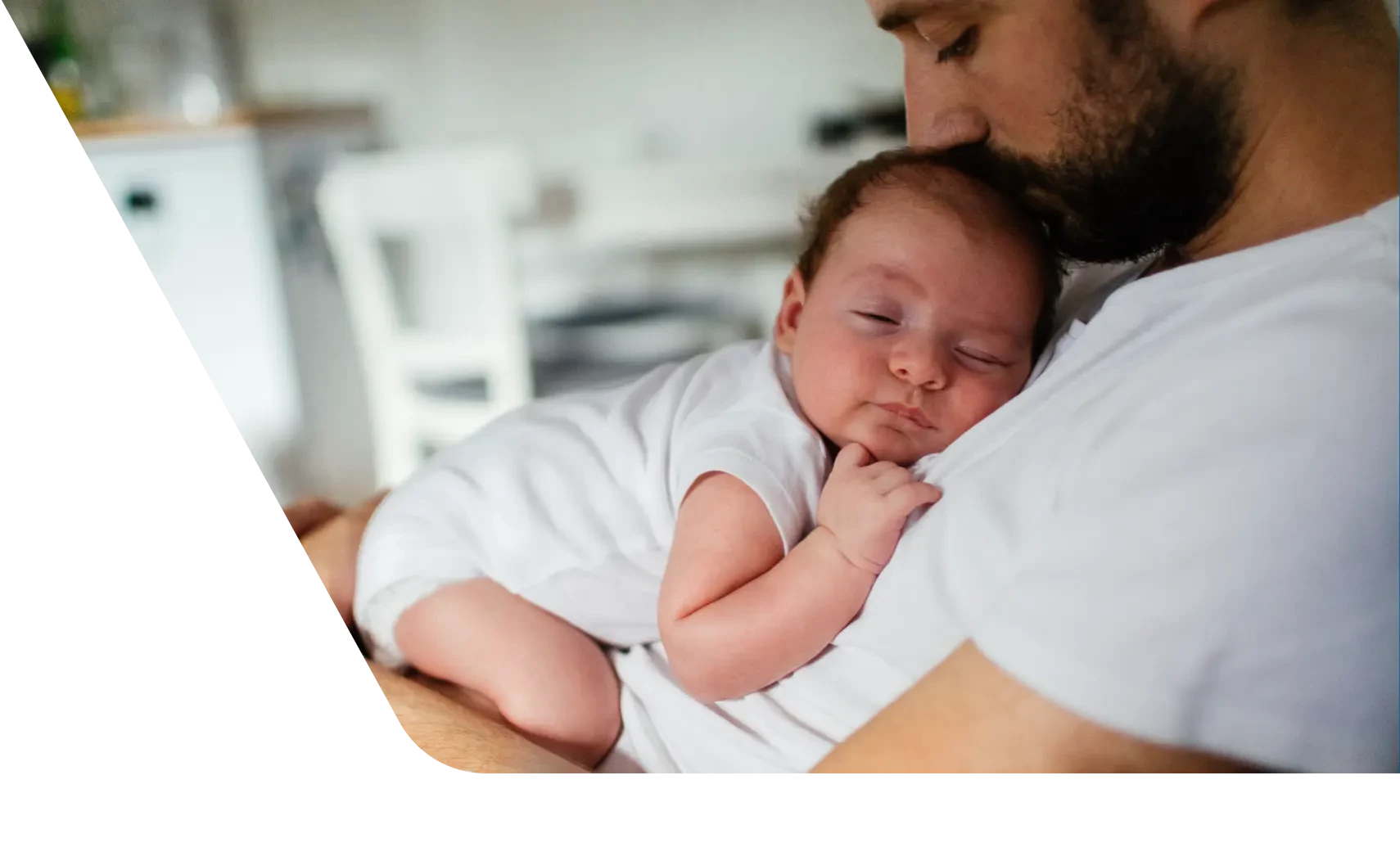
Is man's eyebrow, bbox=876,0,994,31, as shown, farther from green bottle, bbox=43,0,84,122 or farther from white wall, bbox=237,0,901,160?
green bottle, bbox=43,0,84,122

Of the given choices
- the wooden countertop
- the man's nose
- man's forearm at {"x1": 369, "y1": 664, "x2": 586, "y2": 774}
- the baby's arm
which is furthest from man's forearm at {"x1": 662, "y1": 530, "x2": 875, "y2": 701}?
the wooden countertop

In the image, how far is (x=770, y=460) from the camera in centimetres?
56

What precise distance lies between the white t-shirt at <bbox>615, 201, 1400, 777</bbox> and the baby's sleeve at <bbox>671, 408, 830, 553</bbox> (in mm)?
91

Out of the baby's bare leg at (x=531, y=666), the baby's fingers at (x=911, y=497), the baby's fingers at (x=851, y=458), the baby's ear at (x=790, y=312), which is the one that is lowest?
the baby's bare leg at (x=531, y=666)

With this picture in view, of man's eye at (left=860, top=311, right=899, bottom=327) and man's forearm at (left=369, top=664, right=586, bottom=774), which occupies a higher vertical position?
man's eye at (left=860, top=311, right=899, bottom=327)

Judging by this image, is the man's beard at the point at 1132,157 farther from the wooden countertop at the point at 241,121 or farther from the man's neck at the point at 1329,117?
the wooden countertop at the point at 241,121

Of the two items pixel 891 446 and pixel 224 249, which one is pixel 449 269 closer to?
pixel 224 249

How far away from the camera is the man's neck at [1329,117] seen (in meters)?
0.48

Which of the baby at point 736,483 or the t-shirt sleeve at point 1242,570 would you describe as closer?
the t-shirt sleeve at point 1242,570

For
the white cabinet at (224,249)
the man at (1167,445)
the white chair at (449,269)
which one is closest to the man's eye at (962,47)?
the man at (1167,445)

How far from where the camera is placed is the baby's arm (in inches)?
21.0

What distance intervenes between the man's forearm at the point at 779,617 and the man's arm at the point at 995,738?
0.19 ft

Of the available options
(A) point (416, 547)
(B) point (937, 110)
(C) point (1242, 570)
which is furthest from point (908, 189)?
(A) point (416, 547)

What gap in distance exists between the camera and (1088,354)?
0.53m
